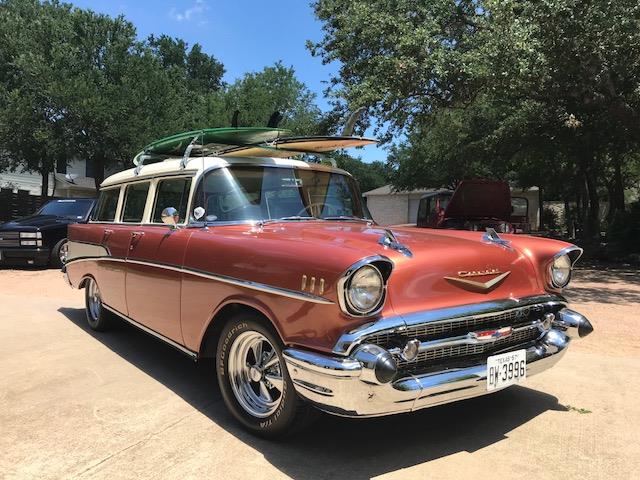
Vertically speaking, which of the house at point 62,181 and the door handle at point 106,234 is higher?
the house at point 62,181

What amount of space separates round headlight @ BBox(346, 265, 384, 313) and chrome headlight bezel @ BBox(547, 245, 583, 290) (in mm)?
1520

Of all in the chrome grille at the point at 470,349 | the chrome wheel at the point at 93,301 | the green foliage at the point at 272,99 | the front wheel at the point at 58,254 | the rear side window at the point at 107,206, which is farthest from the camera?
the green foliage at the point at 272,99

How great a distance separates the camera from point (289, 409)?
3.11 metres

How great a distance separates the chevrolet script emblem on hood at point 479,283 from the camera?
3171 millimetres

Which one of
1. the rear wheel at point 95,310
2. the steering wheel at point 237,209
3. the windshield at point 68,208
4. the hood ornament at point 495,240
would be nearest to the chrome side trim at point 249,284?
the steering wheel at point 237,209

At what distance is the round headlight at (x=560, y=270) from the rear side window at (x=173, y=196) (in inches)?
107

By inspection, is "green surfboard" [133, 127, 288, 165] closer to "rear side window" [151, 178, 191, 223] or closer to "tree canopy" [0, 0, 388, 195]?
"rear side window" [151, 178, 191, 223]

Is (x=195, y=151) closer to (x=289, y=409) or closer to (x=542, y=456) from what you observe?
(x=289, y=409)

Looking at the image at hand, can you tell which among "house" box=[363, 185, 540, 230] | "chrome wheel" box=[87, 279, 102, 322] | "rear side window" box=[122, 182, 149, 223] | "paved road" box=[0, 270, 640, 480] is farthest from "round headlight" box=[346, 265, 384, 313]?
"house" box=[363, 185, 540, 230]

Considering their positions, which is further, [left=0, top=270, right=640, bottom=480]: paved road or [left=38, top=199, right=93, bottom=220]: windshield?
[left=38, top=199, right=93, bottom=220]: windshield

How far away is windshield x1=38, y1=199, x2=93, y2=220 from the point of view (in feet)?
44.2

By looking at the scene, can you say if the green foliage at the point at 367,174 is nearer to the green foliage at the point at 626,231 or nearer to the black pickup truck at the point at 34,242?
the green foliage at the point at 626,231

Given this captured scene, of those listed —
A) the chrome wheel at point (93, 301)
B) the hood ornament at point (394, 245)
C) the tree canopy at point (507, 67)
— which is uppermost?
the tree canopy at point (507, 67)

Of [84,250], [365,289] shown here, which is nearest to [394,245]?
[365,289]
